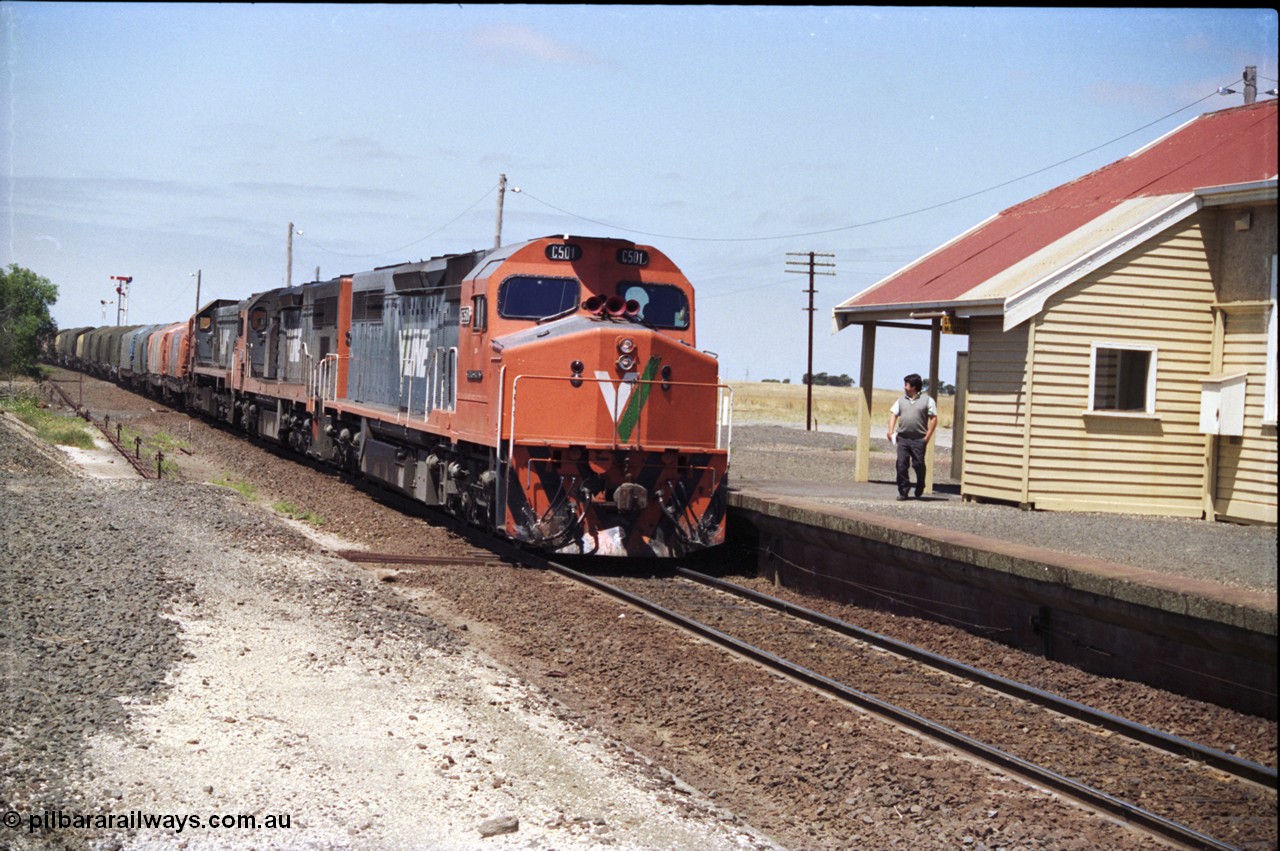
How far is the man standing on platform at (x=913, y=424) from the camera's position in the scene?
49.1ft

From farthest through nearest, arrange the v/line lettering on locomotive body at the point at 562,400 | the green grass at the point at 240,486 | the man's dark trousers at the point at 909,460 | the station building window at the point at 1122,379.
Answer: the green grass at the point at 240,486 → the man's dark trousers at the point at 909,460 → the station building window at the point at 1122,379 → the v/line lettering on locomotive body at the point at 562,400

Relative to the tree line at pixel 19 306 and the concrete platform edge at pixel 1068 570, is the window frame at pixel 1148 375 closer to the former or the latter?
the concrete platform edge at pixel 1068 570

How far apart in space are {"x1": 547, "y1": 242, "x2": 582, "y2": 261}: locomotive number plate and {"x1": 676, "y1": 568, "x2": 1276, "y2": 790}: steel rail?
445cm

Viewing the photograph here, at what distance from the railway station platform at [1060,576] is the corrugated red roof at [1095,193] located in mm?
3371

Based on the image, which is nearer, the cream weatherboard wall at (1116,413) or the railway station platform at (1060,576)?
the railway station platform at (1060,576)

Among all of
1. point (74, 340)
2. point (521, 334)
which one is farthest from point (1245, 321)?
point (74, 340)

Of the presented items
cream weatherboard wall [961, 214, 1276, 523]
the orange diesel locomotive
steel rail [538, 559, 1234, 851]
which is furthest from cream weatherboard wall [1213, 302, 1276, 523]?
steel rail [538, 559, 1234, 851]

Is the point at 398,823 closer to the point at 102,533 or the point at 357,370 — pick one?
the point at 102,533

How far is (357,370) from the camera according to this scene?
65.2 ft

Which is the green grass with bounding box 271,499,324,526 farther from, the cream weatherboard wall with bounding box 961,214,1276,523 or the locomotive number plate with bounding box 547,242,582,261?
the cream weatherboard wall with bounding box 961,214,1276,523

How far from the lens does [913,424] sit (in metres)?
15.0

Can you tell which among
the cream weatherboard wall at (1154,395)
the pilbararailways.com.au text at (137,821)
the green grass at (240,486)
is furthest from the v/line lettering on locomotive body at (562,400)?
the pilbararailways.com.au text at (137,821)

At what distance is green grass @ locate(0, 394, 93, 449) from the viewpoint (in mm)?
24844

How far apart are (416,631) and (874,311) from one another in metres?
10.1
